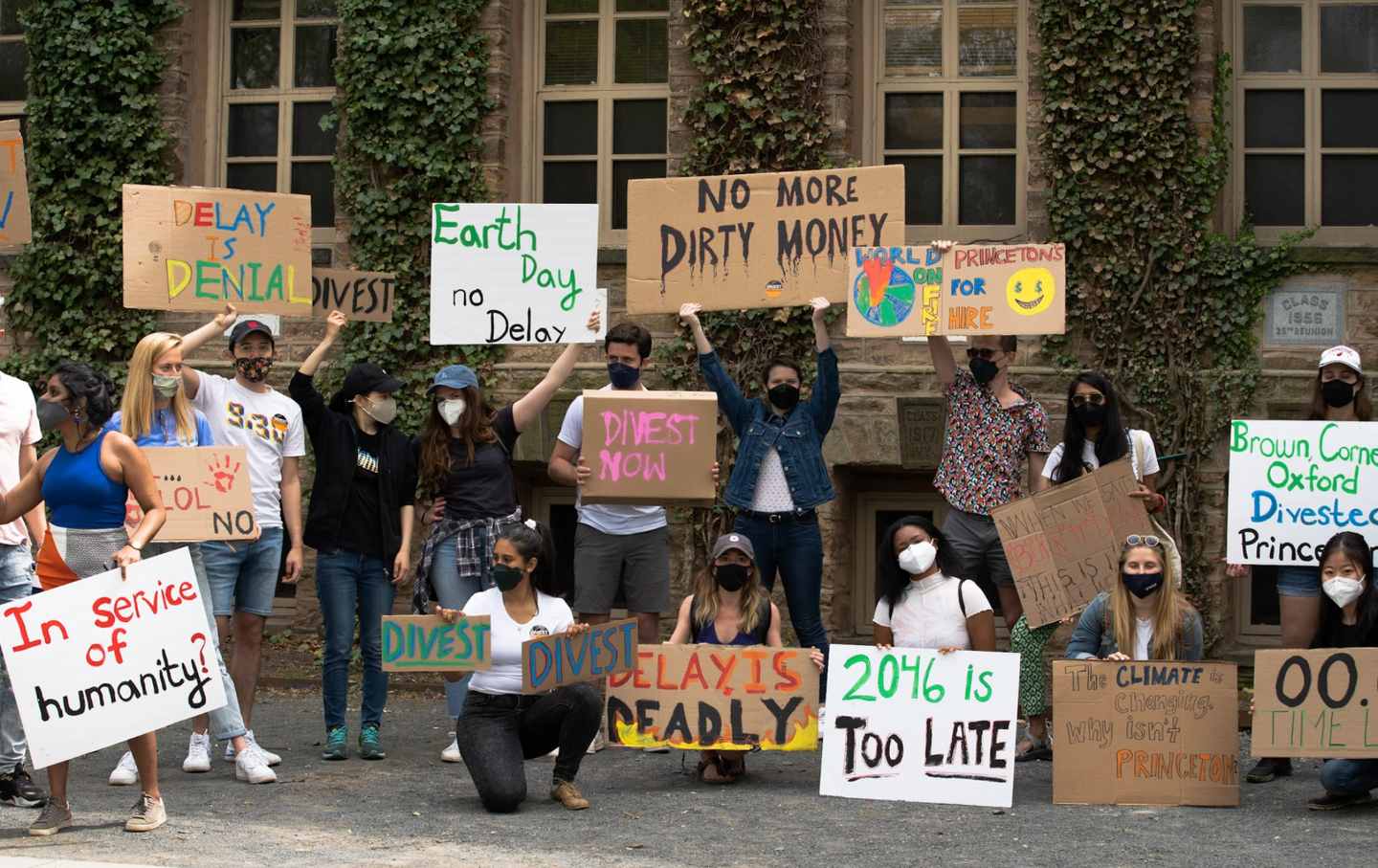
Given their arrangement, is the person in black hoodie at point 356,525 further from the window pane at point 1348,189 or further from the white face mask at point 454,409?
the window pane at point 1348,189

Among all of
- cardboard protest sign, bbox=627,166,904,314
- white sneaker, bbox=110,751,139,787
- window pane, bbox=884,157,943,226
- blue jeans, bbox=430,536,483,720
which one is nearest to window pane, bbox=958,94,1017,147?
window pane, bbox=884,157,943,226

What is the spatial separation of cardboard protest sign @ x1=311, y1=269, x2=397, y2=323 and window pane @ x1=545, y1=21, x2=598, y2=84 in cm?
325

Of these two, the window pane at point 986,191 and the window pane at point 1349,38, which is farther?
the window pane at point 986,191

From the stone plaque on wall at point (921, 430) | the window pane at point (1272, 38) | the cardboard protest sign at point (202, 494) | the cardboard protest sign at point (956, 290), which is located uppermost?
the window pane at point (1272, 38)

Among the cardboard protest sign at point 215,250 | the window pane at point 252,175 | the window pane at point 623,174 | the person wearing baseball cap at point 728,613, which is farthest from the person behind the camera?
the window pane at point 252,175

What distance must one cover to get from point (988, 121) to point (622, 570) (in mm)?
4709

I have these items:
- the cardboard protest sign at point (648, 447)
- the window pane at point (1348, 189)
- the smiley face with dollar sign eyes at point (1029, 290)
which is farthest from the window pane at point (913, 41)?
the cardboard protest sign at point (648, 447)

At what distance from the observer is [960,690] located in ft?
25.9

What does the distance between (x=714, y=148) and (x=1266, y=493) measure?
4.72 meters

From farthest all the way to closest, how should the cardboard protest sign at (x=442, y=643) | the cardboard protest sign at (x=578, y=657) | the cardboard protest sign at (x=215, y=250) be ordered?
the cardboard protest sign at (x=215, y=250)
the cardboard protest sign at (x=442, y=643)
the cardboard protest sign at (x=578, y=657)

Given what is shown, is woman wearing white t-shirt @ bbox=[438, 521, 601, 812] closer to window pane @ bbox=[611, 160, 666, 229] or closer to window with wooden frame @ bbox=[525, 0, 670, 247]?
window pane @ bbox=[611, 160, 666, 229]

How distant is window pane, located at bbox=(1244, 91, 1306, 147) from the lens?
40.2 ft

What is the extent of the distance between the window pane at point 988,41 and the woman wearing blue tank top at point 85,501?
6848mm

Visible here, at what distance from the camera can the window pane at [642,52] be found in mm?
12914
